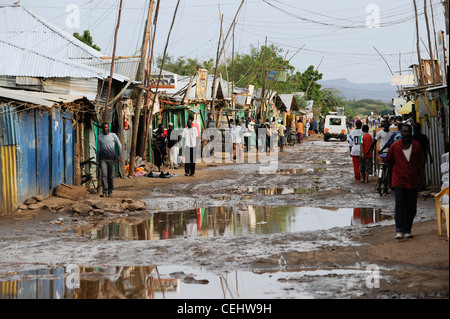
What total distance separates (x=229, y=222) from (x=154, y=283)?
473 cm

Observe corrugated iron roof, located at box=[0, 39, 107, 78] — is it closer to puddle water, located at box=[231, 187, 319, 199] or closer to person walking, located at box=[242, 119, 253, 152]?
puddle water, located at box=[231, 187, 319, 199]

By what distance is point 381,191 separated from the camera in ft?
51.2

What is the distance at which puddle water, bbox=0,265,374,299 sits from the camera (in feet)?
21.6

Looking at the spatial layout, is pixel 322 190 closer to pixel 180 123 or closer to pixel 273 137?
pixel 180 123

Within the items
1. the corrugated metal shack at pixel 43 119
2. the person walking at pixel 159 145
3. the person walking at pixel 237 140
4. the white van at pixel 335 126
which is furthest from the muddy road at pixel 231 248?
the white van at pixel 335 126

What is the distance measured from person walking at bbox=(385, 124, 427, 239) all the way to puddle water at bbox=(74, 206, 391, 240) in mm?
1999

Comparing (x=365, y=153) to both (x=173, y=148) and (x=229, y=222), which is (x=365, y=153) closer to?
(x=229, y=222)

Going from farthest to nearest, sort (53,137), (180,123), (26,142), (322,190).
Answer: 1. (180,123)
2. (322,190)
3. (53,137)
4. (26,142)

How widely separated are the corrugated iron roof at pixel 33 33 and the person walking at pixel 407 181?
21489 mm

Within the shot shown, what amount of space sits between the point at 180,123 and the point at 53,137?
55.9ft

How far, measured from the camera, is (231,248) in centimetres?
911

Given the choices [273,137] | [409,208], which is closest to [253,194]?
[409,208]
